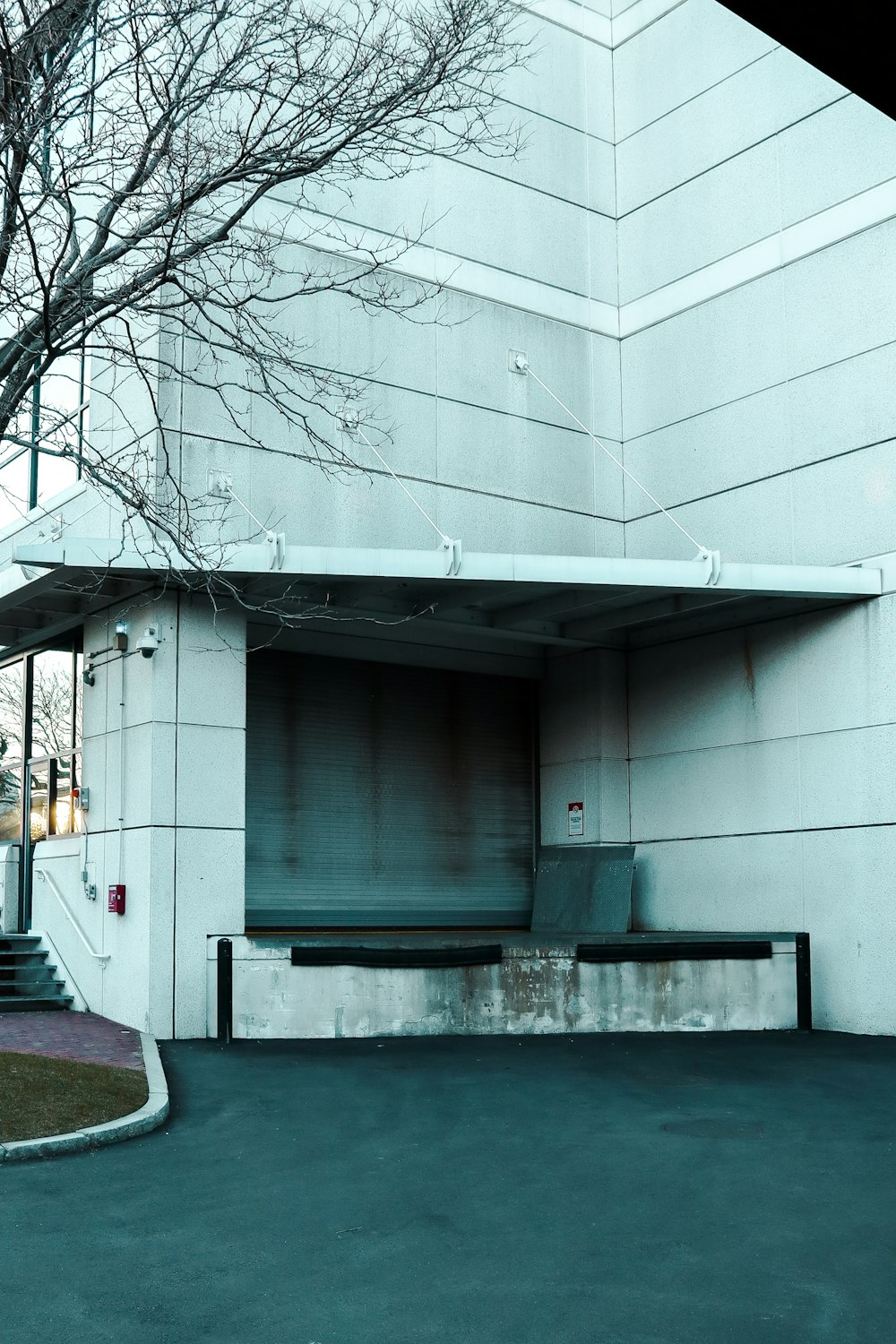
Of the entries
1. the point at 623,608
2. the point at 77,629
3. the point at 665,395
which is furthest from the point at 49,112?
the point at 665,395

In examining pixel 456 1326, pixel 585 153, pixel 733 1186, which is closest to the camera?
pixel 456 1326

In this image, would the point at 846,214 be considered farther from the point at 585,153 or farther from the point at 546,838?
the point at 546,838

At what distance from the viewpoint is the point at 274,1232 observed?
268 inches

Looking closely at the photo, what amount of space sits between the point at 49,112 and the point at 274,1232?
332 inches

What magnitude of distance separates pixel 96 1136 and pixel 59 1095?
100 centimetres

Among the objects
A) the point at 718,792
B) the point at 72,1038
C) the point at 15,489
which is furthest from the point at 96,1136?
the point at 15,489

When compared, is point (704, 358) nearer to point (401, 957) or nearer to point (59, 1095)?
point (401, 957)

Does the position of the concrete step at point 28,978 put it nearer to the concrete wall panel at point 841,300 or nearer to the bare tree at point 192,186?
the bare tree at point 192,186

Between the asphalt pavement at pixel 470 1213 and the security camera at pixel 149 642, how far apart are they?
4.43 m

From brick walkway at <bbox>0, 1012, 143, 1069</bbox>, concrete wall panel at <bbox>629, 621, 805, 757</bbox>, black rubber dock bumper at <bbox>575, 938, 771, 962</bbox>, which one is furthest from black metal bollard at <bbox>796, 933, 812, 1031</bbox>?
brick walkway at <bbox>0, 1012, 143, 1069</bbox>

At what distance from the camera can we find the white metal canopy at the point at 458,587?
44.4 ft

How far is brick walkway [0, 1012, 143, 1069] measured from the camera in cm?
1190

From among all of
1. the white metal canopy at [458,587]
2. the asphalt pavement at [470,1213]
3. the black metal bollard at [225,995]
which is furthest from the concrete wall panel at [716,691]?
the black metal bollard at [225,995]

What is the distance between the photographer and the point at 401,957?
1405 centimetres
